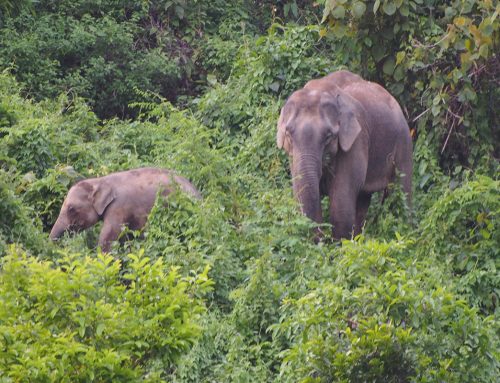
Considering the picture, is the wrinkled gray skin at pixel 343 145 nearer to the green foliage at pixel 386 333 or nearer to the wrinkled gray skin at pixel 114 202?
the wrinkled gray skin at pixel 114 202

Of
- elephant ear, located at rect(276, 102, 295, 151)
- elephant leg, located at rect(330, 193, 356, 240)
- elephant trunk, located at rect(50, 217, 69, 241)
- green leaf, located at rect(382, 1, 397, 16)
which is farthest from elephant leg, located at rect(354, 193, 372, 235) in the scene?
elephant trunk, located at rect(50, 217, 69, 241)

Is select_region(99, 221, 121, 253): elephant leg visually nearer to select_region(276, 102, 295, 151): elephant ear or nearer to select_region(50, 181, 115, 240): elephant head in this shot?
select_region(50, 181, 115, 240): elephant head

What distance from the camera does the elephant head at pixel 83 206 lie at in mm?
11445

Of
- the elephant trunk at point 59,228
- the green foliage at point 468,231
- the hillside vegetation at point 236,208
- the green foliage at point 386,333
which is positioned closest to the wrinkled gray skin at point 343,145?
the hillside vegetation at point 236,208

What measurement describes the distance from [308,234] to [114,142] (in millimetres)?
2932

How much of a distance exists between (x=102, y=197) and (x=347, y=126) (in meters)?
1.81

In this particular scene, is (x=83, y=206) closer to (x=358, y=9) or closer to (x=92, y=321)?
(x=358, y=9)

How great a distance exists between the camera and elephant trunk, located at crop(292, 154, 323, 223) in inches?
442

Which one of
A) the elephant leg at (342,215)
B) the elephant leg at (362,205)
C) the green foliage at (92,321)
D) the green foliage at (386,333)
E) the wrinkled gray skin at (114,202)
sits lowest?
the elephant leg at (362,205)

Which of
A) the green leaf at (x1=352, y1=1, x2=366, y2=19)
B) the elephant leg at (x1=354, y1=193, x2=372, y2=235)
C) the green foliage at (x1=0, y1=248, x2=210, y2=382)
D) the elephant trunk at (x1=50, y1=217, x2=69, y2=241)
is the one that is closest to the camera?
the green foliage at (x1=0, y1=248, x2=210, y2=382)

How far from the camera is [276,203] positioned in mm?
11305

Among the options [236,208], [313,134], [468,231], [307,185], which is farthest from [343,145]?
[468,231]

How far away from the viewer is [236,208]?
11742 mm

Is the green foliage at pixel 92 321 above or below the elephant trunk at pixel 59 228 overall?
above
